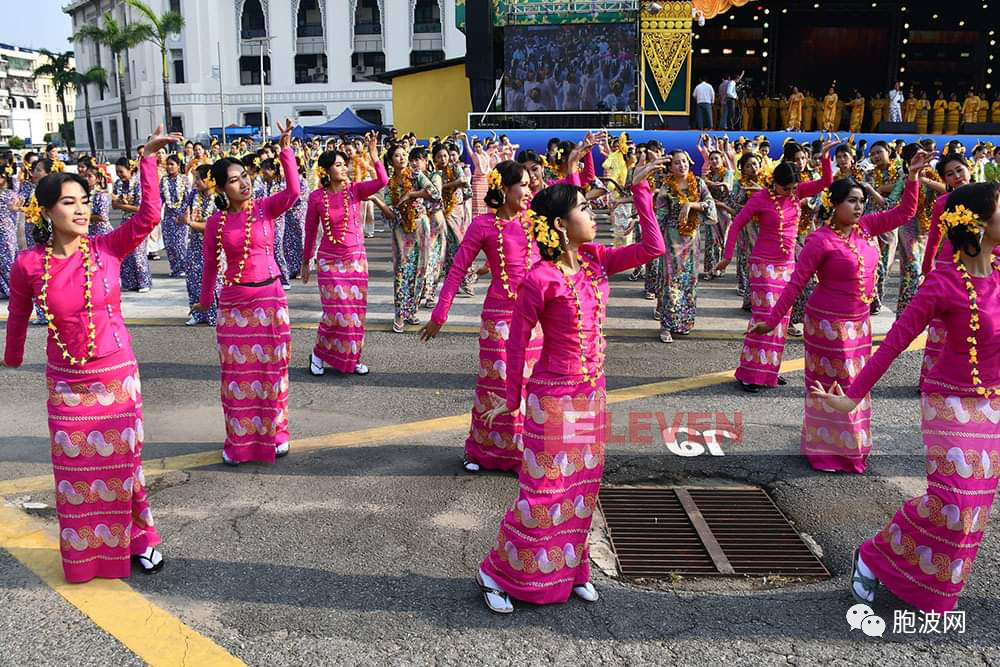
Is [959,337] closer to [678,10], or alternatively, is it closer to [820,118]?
[678,10]

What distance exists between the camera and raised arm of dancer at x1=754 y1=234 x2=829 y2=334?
5.42m

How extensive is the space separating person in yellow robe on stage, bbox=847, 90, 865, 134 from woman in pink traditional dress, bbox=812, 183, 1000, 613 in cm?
2685

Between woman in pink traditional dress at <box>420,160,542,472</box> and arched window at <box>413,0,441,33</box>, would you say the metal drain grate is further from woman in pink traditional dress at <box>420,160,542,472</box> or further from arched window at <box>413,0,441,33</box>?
arched window at <box>413,0,441,33</box>

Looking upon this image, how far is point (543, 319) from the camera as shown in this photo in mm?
3941

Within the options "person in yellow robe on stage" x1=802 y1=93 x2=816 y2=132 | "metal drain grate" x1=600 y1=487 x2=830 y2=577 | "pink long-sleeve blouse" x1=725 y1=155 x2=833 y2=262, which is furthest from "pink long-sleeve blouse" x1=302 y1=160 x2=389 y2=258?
"person in yellow robe on stage" x1=802 y1=93 x2=816 y2=132

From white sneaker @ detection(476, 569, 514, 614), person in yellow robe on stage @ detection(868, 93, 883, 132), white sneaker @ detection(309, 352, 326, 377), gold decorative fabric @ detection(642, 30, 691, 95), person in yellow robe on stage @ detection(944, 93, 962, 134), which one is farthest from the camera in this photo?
person in yellow robe on stage @ detection(868, 93, 883, 132)

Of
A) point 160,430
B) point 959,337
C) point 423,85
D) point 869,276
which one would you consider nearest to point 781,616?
point 959,337

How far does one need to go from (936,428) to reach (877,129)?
84.6 feet

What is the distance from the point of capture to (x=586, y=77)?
1064 inches

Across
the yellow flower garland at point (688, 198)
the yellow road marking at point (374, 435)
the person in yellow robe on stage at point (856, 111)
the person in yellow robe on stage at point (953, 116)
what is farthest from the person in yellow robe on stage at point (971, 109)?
the yellow road marking at point (374, 435)

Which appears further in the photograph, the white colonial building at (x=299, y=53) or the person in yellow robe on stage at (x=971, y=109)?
the white colonial building at (x=299, y=53)

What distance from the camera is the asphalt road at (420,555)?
148 inches

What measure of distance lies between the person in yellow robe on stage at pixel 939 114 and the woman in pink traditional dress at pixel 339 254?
82.6ft

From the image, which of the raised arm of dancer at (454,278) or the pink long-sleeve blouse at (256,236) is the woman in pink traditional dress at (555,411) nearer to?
the raised arm of dancer at (454,278)
